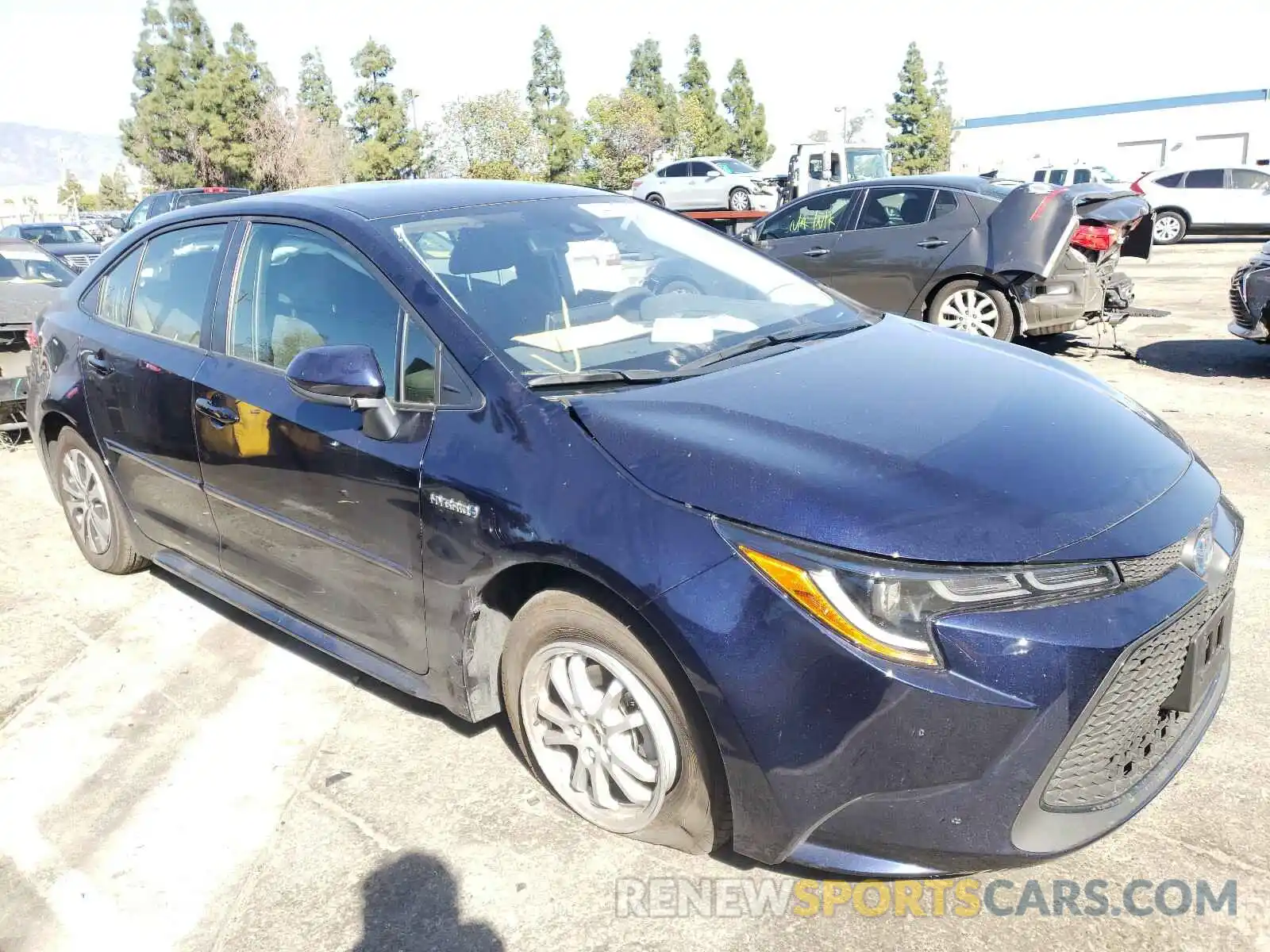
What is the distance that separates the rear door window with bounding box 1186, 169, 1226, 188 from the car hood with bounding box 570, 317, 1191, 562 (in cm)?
2125

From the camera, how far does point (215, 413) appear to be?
332 centimetres

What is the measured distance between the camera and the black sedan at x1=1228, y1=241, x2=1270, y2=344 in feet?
23.8

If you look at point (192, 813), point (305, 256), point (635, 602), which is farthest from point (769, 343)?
point (192, 813)

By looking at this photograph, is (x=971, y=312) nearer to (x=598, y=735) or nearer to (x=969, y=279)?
(x=969, y=279)

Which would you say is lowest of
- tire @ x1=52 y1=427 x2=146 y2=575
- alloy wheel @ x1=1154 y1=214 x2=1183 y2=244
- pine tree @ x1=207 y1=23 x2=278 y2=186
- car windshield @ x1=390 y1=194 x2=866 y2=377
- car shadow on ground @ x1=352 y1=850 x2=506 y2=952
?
alloy wheel @ x1=1154 y1=214 x2=1183 y2=244

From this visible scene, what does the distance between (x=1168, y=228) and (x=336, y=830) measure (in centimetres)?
2269

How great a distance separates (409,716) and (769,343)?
5.50 ft

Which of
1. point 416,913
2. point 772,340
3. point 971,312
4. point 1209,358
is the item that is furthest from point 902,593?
point 1209,358

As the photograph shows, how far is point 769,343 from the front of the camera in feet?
10.0

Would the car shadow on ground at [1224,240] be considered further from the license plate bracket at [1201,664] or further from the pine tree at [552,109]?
the pine tree at [552,109]

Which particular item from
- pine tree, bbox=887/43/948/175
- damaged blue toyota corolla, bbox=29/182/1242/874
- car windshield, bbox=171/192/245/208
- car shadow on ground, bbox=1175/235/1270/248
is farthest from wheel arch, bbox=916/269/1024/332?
pine tree, bbox=887/43/948/175

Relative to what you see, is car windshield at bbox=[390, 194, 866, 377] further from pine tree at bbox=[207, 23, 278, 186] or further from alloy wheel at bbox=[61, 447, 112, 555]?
pine tree at bbox=[207, 23, 278, 186]

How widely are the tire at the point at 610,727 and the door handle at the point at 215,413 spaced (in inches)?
51.7

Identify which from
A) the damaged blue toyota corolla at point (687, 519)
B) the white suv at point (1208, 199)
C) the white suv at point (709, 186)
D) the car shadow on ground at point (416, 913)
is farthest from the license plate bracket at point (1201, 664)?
the white suv at point (709, 186)
